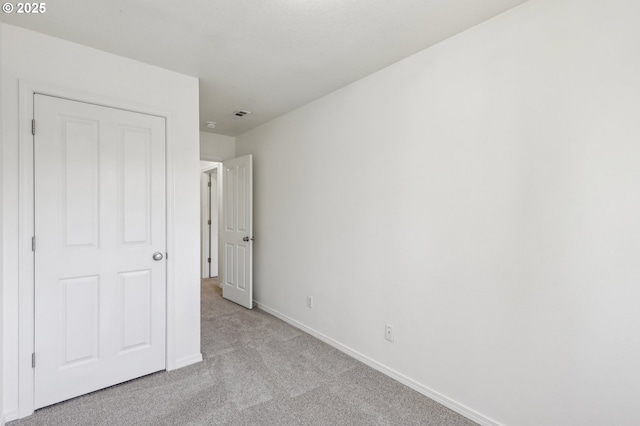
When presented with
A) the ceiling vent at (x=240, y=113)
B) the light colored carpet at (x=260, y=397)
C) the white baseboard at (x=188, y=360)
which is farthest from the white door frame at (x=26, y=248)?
the ceiling vent at (x=240, y=113)

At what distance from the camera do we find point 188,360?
2.57m

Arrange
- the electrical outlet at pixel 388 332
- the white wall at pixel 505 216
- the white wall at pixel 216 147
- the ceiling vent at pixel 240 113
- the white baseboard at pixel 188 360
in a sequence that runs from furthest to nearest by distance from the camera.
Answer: the white wall at pixel 216 147
the ceiling vent at pixel 240 113
the white baseboard at pixel 188 360
the electrical outlet at pixel 388 332
the white wall at pixel 505 216

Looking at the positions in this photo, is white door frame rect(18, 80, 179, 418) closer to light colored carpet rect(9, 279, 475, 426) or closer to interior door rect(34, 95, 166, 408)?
interior door rect(34, 95, 166, 408)

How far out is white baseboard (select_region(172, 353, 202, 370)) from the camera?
2.52 meters

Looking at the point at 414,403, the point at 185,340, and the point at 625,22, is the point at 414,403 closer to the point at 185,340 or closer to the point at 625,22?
the point at 185,340

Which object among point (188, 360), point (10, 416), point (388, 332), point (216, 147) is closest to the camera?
point (10, 416)

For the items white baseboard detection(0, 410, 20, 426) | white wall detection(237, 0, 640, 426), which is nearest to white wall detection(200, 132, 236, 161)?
white wall detection(237, 0, 640, 426)

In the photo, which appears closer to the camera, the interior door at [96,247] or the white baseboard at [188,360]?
the interior door at [96,247]

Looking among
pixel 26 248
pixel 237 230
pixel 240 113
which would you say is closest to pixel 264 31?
pixel 240 113

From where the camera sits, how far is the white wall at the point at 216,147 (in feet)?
14.3

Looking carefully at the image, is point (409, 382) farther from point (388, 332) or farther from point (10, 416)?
point (10, 416)
